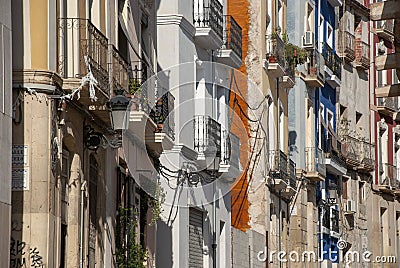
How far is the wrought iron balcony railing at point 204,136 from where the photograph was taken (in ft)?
102

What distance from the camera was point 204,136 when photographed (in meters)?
31.1

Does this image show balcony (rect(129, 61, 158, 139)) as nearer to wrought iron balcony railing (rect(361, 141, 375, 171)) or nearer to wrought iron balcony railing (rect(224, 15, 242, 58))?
wrought iron balcony railing (rect(224, 15, 242, 58))

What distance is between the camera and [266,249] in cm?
3916

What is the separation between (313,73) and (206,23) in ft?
43.4

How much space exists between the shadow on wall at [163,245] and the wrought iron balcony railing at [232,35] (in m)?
7.06

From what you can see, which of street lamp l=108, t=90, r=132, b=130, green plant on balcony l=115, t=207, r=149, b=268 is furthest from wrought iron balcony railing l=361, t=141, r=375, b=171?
street lamp l=108, t=90, r=132, b=130

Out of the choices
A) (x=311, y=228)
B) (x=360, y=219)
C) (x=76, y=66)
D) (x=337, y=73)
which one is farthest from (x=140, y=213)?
(x=360, y=219)

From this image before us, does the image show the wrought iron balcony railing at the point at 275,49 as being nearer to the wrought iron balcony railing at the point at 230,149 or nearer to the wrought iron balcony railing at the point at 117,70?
the wrought iron balcony railing at the point at 230,149

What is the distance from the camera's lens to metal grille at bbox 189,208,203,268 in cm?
3080

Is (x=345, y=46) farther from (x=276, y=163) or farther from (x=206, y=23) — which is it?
(x=206, y=23)

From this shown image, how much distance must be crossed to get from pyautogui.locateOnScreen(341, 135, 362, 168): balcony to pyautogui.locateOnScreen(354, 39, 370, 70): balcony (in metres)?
3.50

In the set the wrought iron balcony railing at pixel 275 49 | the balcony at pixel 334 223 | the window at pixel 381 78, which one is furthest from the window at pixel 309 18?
the window at pixel 381 78

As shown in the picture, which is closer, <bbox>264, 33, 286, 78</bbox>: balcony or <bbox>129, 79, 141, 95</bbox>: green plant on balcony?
<bbox>129, 79, 141, 95</bbox>: green plant on balcony

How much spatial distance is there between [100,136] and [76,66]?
6.46 feet
